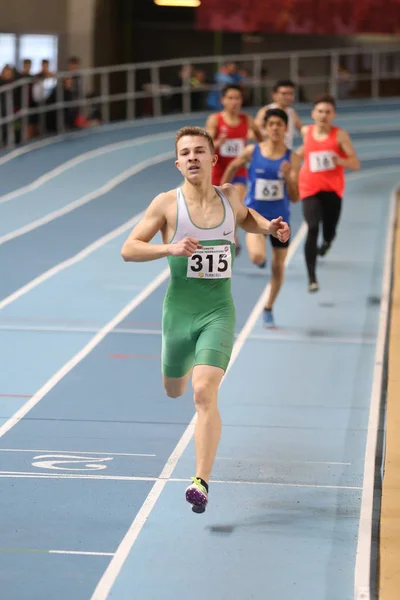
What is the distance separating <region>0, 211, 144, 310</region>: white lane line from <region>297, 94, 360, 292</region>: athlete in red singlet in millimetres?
3083

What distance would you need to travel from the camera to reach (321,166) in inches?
511

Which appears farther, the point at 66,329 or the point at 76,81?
the point at 76,81

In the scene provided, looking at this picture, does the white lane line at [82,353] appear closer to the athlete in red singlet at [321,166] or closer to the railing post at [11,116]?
the athlete in red singlet at [321,166]

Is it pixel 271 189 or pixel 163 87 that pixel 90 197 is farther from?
pixel 163 87

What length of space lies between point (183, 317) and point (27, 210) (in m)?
12.4

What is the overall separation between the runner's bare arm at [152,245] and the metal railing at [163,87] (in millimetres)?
15609

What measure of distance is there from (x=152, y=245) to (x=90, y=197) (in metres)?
13.9

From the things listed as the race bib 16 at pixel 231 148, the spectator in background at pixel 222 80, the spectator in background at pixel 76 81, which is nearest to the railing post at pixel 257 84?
the spectator in background at pixel 222 80

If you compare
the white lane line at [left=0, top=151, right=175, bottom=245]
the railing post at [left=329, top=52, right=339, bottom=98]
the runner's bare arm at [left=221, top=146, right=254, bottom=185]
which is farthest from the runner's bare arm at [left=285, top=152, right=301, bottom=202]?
the railing post at [left=329, top=52, right=339, bottom=98]

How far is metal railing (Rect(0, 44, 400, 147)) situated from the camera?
23.9 m

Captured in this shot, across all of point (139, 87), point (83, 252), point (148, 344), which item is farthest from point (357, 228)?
point (139, 87)

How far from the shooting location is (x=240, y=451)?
8117mm

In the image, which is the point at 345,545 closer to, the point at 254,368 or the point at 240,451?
the point at 240,451

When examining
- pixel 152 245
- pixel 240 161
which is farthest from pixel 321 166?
pixel 152 245
